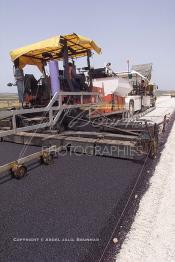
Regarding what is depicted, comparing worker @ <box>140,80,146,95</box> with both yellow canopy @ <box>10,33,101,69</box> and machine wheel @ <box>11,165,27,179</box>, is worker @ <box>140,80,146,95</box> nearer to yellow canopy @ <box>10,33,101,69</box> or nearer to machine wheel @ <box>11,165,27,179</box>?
yellow canopy @ <box>10,33,101,69</box>

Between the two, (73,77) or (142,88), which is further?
(142,88)

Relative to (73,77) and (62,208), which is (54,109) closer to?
(73,77)

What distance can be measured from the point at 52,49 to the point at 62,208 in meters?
5.86

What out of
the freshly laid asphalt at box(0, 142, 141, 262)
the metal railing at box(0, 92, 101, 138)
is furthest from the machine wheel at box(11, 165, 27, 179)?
the metal railing at box(0, 92, 101, 138)

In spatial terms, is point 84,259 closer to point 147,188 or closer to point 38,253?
point 38,253

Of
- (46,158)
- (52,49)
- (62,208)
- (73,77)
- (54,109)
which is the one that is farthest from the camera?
(52,49)

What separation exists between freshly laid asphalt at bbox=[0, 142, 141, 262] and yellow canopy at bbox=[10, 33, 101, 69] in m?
3.28

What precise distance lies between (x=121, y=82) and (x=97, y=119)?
129 inches

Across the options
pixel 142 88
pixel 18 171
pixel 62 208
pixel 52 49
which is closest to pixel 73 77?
pixel 52 49

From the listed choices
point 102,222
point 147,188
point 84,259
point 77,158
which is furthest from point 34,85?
point 84,259

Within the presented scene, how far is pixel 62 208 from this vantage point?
340 centimetres

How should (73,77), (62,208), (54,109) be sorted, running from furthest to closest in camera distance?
(73,77)
(54,109)
(62,208)

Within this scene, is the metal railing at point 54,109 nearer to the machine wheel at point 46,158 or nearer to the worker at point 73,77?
the worker at point 73,77

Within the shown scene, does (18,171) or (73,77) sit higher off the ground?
(73,77)
